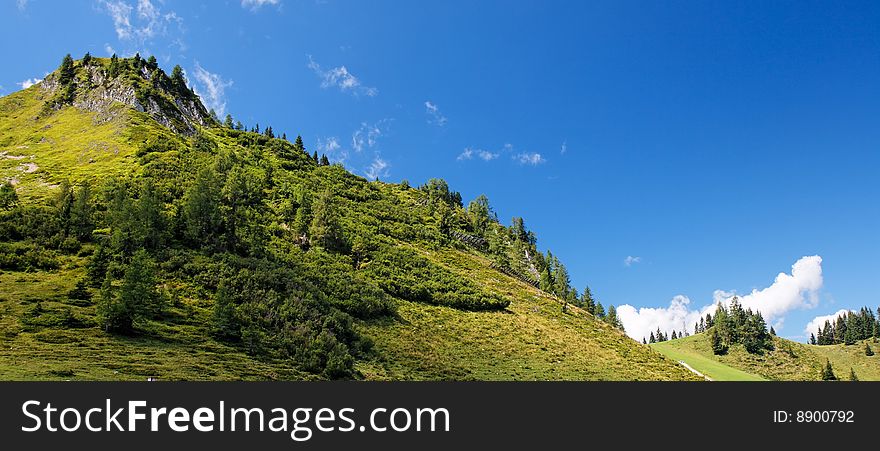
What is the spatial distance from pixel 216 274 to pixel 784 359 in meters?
171

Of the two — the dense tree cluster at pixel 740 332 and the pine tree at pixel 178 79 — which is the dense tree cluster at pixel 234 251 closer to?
the pine tree at pixel 178 79

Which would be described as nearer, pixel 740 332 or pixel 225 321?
pixel 225 321

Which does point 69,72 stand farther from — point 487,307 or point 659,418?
point 659,418

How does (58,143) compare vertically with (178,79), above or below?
below

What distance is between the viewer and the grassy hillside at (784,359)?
13112 cm

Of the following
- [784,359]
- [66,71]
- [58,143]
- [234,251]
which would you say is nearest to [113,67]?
[66,71]

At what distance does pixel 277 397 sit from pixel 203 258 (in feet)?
136

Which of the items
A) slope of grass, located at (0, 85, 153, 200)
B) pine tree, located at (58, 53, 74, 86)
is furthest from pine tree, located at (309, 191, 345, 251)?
pine tree, located at (58, 53, 74, 86)

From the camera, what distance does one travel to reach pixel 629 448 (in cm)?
1472

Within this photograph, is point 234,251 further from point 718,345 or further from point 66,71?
point 718,345

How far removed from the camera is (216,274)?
46688mm

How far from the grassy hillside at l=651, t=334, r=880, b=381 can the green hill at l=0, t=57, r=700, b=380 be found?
63.8 metres

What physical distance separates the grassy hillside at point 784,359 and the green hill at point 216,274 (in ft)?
209

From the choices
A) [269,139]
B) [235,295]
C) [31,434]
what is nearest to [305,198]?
[235,295]
